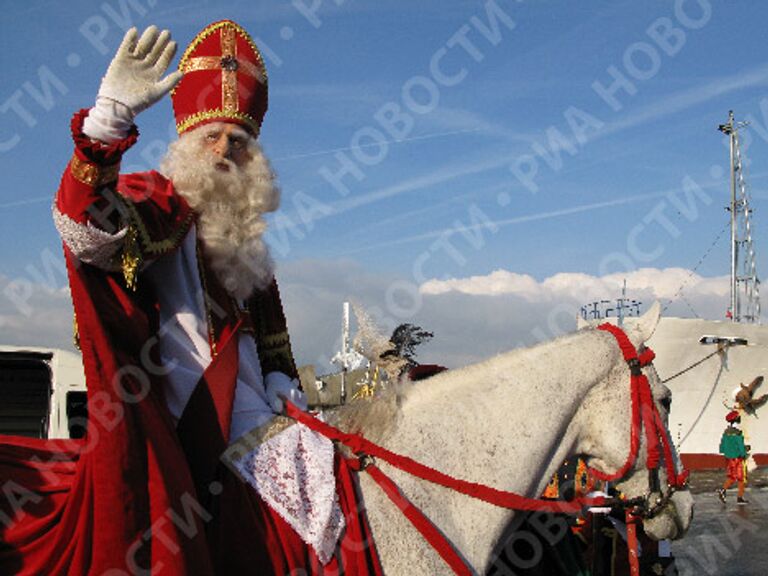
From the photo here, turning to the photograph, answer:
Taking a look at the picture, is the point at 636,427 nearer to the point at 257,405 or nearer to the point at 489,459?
the point at 489,459

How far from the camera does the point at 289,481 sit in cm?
288

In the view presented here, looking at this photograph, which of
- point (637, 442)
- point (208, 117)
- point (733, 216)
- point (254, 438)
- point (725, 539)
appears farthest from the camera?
point (733, 216)

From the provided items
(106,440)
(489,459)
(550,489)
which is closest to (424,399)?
(489,459)

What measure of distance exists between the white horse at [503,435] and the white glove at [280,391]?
333mm

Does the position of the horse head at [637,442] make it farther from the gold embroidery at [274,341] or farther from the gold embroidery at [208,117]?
the gold embroidery at [208,117]

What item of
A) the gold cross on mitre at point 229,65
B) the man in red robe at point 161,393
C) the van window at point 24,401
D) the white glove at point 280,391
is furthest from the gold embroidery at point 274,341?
the van window at point 24,401

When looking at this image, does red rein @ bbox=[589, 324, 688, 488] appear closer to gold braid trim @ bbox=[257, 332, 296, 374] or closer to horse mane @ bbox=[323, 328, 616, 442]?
horse mane @ bbox=[323, 328, 616, 442]

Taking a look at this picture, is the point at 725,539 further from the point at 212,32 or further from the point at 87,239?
the point at 87,239

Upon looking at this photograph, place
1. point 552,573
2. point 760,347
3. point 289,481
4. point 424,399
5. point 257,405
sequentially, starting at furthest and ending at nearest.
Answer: point 760,347, point 552,573, point 424,399, point 257,405, point 289,481

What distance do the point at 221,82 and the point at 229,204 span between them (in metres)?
0.64

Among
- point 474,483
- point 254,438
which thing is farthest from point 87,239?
point 474,483

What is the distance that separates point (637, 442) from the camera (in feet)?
10.9

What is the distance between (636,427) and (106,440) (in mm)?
2014

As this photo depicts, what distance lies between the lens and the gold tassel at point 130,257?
2631 millimetres
